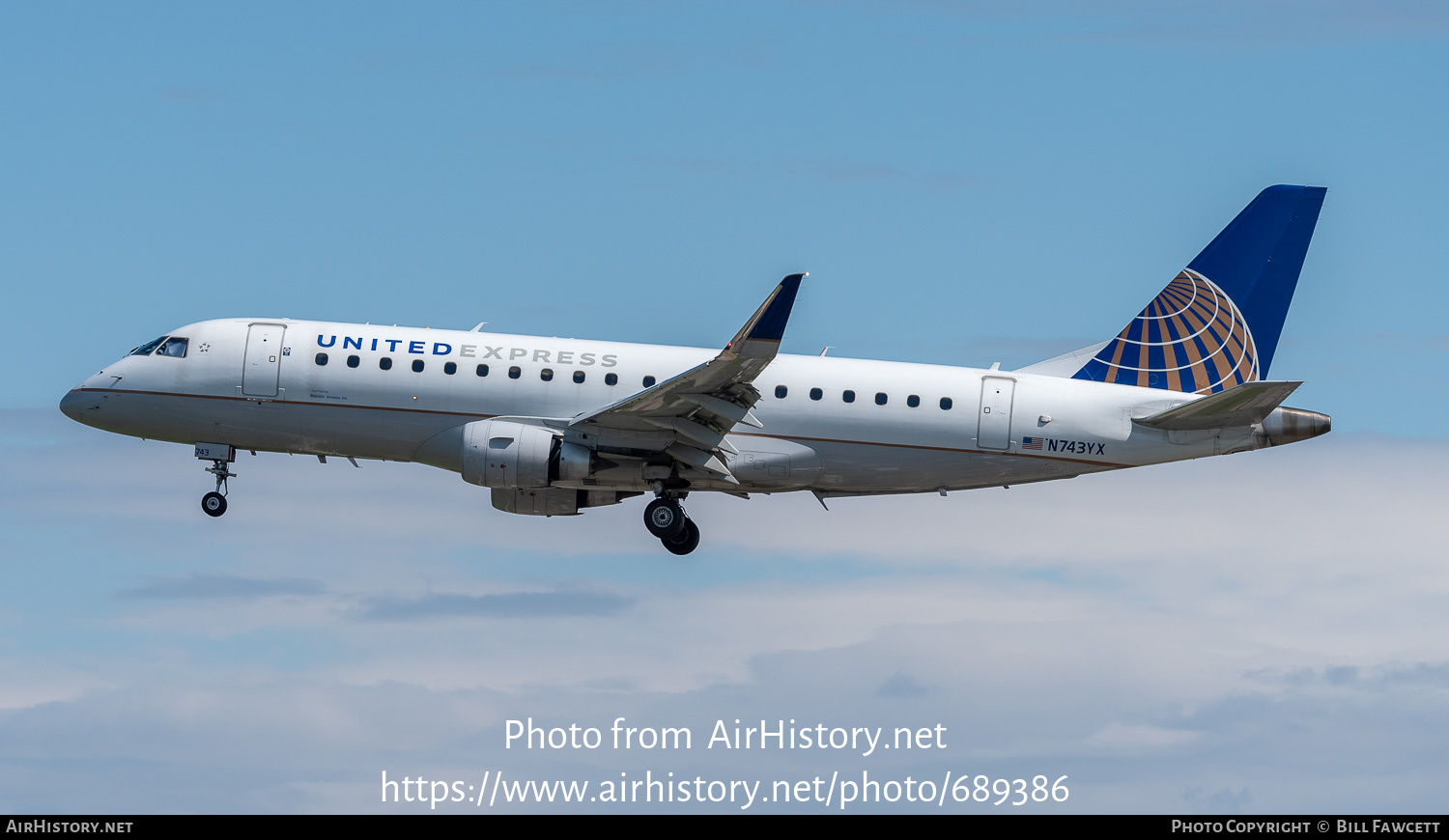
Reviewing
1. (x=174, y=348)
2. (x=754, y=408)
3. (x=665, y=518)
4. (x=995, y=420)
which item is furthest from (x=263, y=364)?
(x=995, y=420)

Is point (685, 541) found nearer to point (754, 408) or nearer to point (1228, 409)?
point (754, 408)

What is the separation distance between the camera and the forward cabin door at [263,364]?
41094 mm

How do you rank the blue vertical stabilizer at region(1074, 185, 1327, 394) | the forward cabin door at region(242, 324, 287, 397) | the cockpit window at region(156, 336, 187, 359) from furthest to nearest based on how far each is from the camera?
the blue vertical stabilizer at region(1074, 185, 1327, 394) < the cockpit window at region(156, 336, 187, 359) < the forward cabin door at region(242, 324, 287, 397)

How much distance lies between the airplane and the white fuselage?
43 millimetres

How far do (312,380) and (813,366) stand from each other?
1226 cm

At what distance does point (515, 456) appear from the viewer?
39.5 m

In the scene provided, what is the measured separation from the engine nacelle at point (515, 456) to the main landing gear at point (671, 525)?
2.49 metres

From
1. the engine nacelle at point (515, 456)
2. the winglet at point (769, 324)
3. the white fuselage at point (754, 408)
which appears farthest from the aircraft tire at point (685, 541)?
the winglet at point (769, 324)

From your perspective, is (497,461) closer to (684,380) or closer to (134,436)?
(684,380)

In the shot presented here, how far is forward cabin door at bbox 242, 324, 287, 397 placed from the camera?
41094mm

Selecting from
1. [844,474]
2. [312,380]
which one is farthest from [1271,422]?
[312,380]

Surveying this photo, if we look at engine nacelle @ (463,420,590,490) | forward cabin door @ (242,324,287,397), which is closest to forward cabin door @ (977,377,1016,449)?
engine nacelle @ (463,420,590,490)

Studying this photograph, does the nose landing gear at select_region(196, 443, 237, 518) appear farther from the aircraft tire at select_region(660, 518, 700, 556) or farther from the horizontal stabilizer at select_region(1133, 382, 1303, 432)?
the horizontal stabilizer at select_region(1133, 382, 1303, 432)

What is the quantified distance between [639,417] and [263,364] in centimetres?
961
